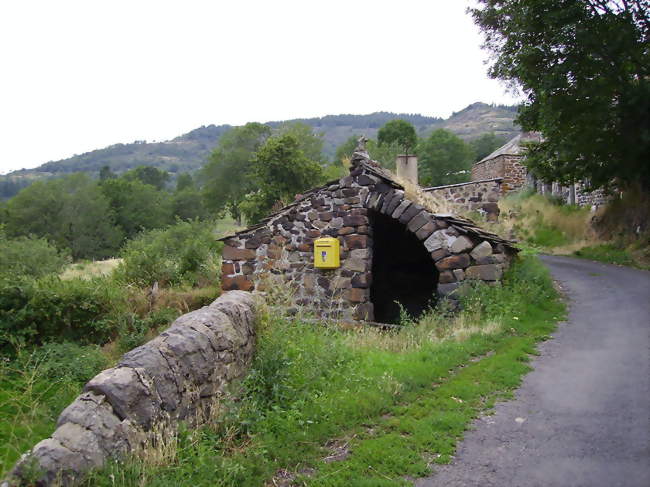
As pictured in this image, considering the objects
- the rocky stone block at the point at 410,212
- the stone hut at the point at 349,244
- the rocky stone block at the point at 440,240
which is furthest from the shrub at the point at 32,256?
the rocky stone block at the point at 440,240

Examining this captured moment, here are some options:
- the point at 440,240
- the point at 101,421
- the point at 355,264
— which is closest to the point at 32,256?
the point at 355,264

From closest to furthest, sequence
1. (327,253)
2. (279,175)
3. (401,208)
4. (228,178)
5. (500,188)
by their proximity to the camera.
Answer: (401,208) → (327,253) → (500,188) → (279,175) → (228,178)

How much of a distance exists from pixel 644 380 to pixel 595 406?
1057 millimetres

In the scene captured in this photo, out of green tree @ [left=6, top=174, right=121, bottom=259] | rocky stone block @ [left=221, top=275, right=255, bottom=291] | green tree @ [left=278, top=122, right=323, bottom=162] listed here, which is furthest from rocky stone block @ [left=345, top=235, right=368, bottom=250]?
green tree @ [left=278, top=122, right=323, bottom=162]

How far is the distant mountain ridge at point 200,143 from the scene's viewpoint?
5017 inches

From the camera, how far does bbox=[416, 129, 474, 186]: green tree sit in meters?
51.1

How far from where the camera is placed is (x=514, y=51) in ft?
49.8

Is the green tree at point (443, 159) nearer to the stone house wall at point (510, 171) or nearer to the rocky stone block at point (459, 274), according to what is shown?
the stone house wall at point (510, 171)

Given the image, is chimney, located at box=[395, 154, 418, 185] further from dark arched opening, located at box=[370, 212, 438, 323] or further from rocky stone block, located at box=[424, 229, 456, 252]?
rocky stone block, located at box=[424, 229, 456, 252]

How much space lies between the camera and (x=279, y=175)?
33438mm

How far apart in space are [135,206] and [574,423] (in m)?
52.6

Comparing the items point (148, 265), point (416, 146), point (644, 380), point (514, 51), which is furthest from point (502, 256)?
point (416, 146)

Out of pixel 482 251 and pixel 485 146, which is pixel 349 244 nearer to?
pixel 482 251

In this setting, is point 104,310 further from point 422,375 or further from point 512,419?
point 512,419
